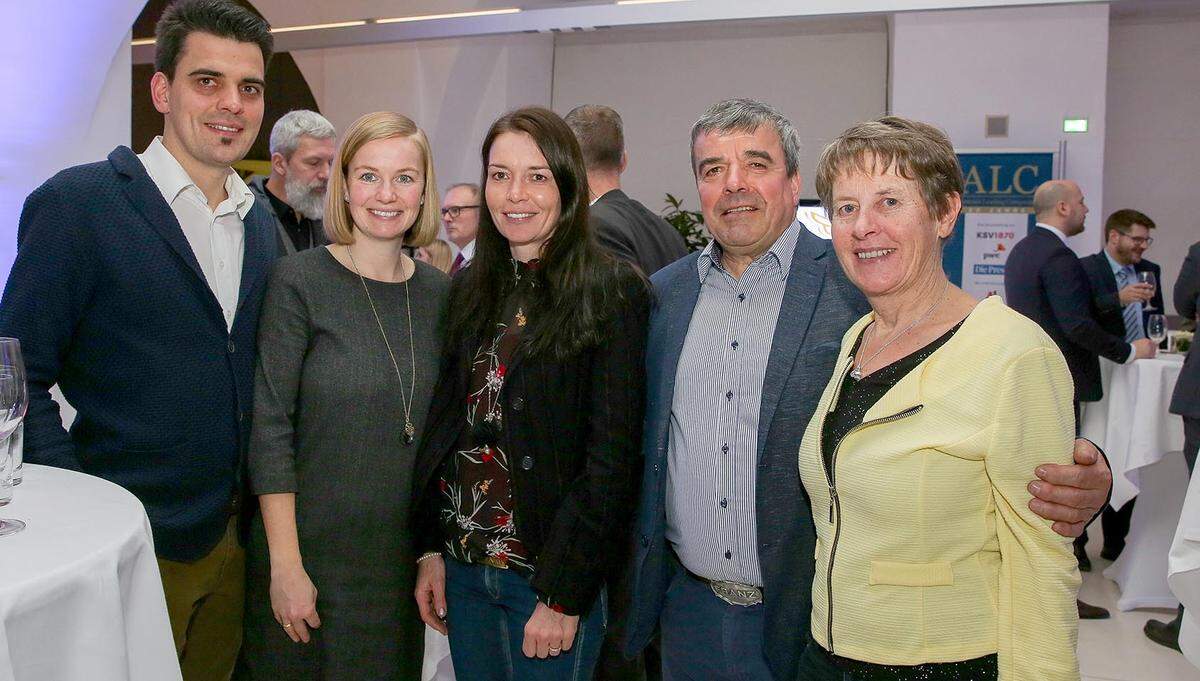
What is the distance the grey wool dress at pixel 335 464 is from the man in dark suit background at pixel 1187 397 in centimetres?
309

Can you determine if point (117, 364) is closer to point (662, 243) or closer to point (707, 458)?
point (707, 458)

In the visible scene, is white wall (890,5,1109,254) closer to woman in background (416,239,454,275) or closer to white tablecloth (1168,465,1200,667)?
woman in background (416,239,454,275)

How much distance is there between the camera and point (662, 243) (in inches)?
131

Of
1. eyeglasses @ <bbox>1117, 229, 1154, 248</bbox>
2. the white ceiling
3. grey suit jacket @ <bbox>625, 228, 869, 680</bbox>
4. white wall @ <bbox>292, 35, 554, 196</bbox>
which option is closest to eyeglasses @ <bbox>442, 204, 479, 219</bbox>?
the white ceiling

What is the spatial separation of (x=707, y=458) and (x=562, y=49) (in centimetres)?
922

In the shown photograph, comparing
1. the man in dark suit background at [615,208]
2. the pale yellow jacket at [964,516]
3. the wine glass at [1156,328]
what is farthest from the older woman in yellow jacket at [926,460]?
the wine glass at [1156,328]

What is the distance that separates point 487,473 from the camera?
1.91 metres

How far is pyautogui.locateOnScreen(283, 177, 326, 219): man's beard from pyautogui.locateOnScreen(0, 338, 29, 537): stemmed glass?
2573mm

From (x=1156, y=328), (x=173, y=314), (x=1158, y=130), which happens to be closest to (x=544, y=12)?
(x=1156, y=328)

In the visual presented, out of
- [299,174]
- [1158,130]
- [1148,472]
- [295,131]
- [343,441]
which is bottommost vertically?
[1148,472]

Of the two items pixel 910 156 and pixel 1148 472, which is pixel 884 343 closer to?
pixel 910 156

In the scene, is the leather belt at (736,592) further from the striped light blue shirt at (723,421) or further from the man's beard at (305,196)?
the man's beard at (305,196)

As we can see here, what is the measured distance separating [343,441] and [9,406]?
688mm

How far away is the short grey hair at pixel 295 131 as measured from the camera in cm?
394
